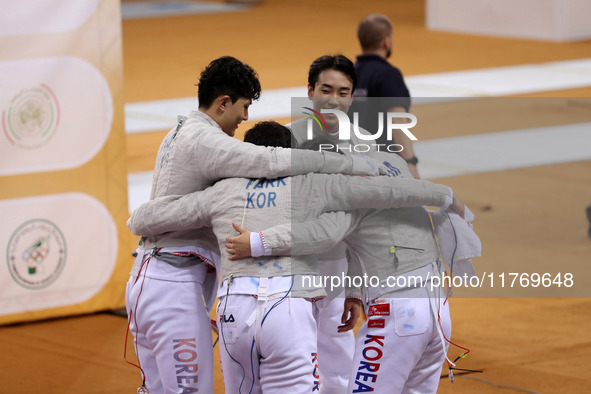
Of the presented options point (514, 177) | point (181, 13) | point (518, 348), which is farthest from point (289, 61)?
point (518, 348)

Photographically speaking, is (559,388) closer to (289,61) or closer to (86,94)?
(86,94)

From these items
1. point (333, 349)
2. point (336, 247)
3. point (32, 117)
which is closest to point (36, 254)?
point (32, 117)

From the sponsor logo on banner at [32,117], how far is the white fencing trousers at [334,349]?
8.07 ft

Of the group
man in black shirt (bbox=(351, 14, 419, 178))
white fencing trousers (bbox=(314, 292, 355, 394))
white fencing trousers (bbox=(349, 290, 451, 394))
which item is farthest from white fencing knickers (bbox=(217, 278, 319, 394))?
man in black shirt (bbox=(351, 14, 419, 178))

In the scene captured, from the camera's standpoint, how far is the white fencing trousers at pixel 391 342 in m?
3.48

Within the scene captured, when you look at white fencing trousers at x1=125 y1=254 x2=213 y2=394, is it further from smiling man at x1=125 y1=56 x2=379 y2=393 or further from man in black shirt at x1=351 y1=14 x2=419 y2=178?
man in black shirt at x1=351 y1=14 x2=419 y2=178

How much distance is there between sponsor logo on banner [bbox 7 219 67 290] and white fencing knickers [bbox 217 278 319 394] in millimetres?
2884

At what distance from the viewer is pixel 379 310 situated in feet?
11.6

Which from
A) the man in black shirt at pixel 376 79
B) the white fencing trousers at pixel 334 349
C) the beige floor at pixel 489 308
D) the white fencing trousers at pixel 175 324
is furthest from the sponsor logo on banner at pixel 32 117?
the white fencing trousers at pixel 334 349

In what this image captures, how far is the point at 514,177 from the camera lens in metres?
9.41

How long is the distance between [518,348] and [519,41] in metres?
14.7

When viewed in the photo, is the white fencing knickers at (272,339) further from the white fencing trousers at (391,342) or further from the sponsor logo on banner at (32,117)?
the sponsor logo on banner at (32,117)

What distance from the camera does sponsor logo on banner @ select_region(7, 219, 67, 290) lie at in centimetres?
596

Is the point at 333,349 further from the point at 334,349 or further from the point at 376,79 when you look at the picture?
the point at 376,79
